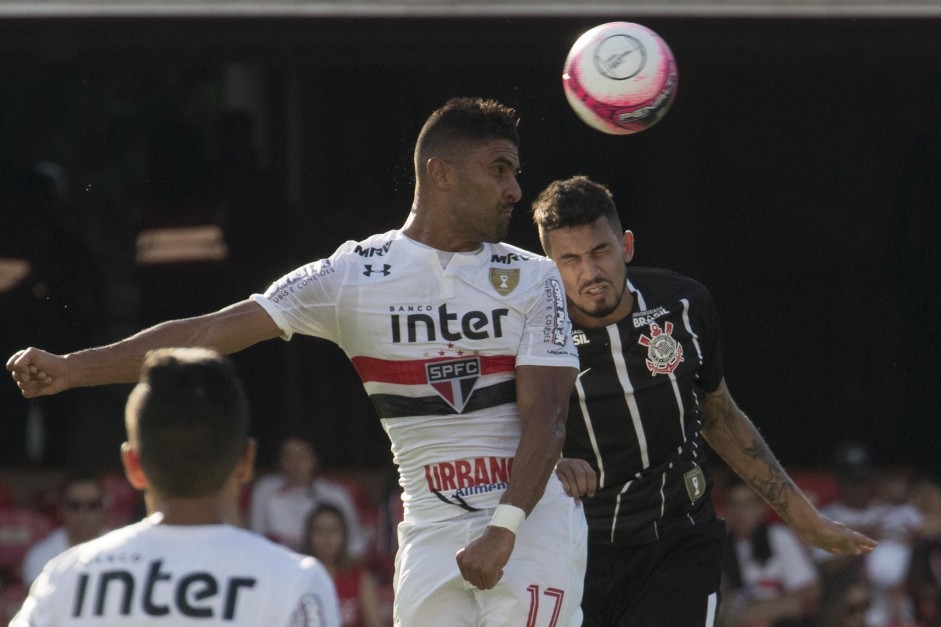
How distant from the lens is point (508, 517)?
4066mm

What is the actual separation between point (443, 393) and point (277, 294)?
1.86ft

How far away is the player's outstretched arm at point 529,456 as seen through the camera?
4012mm

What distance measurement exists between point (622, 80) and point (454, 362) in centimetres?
190

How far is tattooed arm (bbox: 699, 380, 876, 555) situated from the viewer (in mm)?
5430

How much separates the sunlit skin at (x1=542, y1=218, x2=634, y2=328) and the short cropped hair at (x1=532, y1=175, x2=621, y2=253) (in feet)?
0.07

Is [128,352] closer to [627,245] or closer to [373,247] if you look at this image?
[373,247]

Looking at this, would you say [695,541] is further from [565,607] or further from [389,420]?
[389,420]

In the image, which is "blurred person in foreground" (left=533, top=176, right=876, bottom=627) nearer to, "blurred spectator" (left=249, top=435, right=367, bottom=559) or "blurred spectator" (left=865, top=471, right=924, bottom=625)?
"blurred spectator" (left=249, top=435, right=367, bottom=559)

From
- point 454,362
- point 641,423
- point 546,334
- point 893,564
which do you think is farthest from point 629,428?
point 893,564

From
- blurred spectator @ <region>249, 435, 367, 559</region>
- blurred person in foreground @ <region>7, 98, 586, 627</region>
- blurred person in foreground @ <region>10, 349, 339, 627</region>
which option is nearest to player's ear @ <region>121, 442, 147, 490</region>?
blurred person in foreground @ <region>10, 349, 339, 627</region>

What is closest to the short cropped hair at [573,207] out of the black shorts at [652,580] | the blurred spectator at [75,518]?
the black shorts at [652,580]

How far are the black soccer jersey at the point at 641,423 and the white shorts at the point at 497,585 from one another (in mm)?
837

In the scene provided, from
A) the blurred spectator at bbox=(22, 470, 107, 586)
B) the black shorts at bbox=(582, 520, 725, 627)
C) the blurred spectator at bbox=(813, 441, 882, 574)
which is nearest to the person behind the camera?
the black shorts at bbox=(582, 520, 725, 627)

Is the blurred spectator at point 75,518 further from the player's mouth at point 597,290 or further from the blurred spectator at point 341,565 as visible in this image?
the player's mouth at point 597,290
